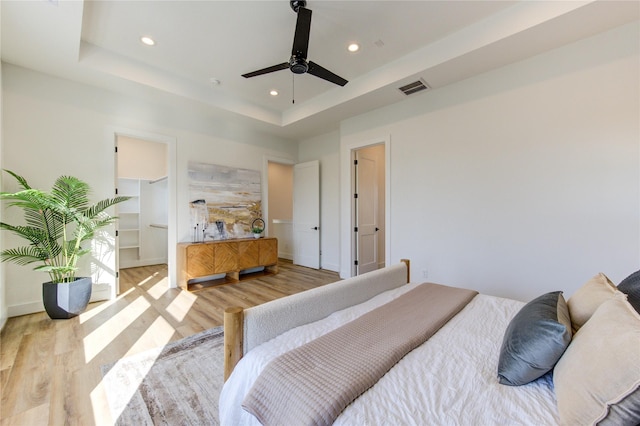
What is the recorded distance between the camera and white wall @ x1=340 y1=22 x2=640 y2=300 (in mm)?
2379

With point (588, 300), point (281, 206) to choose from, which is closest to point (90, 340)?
point (588, 300)

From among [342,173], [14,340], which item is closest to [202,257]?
[14,340]

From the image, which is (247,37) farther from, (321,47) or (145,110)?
(145,110)

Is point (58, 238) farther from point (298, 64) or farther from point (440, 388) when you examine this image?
point (440, 388)

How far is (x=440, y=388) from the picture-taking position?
3.43ft

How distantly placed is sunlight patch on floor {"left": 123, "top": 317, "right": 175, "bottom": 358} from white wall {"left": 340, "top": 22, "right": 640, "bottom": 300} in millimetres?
3030

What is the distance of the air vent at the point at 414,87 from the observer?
3.34m

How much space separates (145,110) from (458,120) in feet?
14.2

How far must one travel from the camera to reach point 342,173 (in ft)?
15.3

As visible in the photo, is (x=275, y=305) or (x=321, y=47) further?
(x=321, y=47)

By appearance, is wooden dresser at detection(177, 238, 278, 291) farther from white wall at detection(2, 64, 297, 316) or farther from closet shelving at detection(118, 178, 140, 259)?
closet shelving at detection(118, 178, 140, 259)

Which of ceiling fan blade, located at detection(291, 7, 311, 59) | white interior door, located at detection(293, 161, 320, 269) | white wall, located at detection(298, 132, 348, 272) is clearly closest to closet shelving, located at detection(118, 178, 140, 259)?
white interior door, located at detection(293, 161, 320, 269)

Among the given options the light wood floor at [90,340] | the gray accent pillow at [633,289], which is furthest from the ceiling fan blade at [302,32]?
the light wood floor at [90,340]

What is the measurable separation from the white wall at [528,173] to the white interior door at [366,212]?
93 cm
